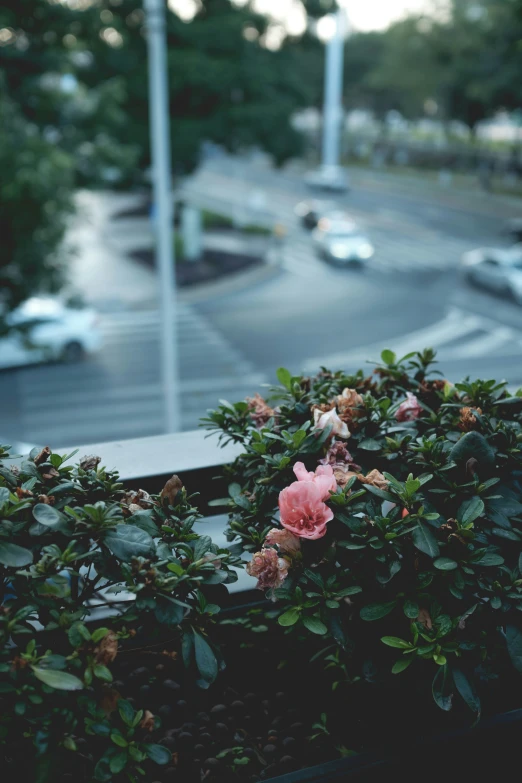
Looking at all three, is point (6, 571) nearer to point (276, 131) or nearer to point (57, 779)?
point (57, 779)

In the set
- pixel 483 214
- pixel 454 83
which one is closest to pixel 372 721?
pixel 483 214

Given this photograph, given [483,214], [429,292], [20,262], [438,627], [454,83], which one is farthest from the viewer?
[454,83]

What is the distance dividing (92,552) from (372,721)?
108 centimetres

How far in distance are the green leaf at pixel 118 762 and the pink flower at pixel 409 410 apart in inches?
Result: 53.3

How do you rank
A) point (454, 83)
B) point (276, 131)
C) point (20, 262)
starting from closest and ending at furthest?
point (20, 262)
point (276, 131)
point (454, 83)

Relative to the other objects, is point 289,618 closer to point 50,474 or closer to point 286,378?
point 50,474

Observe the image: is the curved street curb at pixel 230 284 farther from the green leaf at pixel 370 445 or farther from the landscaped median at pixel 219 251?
the green leaf at pixel 370 445

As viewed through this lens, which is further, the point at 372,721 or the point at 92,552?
the point at 372,721

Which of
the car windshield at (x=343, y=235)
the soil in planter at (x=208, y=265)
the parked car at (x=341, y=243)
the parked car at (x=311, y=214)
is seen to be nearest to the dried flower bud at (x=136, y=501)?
the soil in planter at (x=208, y=265)

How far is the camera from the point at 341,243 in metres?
30.5

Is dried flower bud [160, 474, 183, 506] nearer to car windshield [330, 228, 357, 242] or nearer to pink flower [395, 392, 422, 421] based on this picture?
pink flower [395, 392, 422, 421]

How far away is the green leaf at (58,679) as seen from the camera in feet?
5.44

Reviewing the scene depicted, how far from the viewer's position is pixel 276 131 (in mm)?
28016

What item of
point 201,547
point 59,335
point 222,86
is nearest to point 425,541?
point 201,547
